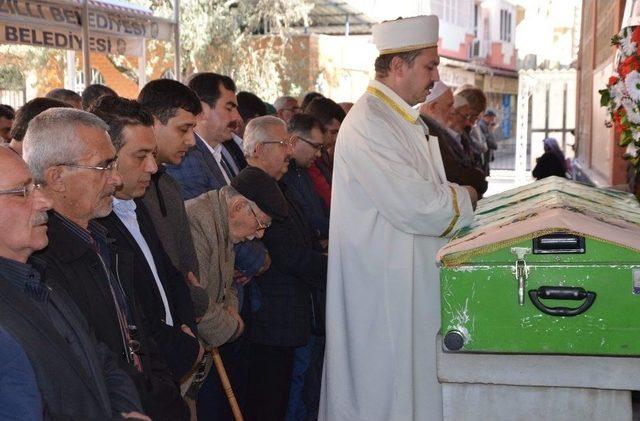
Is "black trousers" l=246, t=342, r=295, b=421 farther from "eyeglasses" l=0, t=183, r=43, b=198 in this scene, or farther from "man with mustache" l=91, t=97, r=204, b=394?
"eyeglasses" l=0, t=183, r=43, b=198

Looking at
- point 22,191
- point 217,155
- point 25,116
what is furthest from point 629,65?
point 25,116

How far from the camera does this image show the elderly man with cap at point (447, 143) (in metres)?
6.04

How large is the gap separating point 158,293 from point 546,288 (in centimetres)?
146

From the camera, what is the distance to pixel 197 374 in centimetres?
413

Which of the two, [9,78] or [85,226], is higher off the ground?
[9,78]

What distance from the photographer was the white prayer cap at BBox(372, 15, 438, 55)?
4480mm

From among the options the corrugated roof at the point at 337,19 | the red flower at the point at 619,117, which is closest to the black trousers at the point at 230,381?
the red flower at the point at 619,117

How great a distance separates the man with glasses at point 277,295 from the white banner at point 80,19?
143 inches

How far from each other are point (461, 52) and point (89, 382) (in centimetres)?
4011

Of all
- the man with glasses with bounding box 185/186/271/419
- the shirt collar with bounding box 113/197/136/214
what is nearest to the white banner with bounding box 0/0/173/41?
the man with glasses with bounding box 185/186/271/419

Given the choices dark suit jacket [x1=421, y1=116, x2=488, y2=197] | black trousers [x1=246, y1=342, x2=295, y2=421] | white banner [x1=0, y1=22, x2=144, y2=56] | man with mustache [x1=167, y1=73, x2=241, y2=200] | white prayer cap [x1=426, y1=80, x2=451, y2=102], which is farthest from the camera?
white banner [x1=0, y1=22, x2=144, y2=56]

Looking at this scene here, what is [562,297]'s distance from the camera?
2.72 metres

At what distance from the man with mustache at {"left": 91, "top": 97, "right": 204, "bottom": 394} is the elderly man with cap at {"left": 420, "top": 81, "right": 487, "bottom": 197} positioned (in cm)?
278

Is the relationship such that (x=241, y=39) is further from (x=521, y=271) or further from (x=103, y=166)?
(x=521, y=271)
